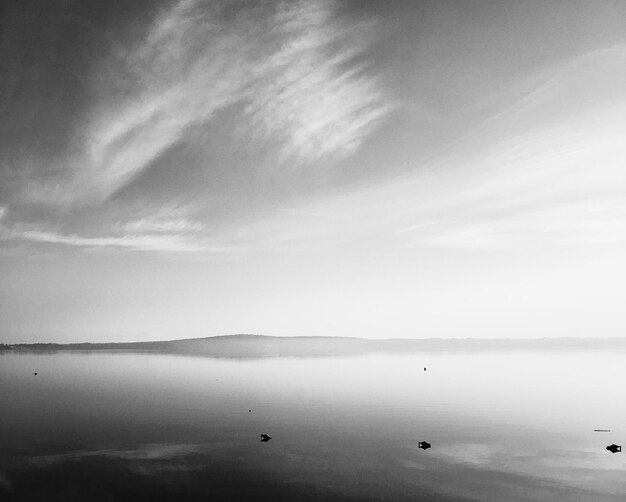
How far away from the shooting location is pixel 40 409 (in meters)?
88.0

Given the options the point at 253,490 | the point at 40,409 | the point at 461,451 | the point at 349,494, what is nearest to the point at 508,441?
the point at 461,451

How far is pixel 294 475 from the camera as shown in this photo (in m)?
48.0

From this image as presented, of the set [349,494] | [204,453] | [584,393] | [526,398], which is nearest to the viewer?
[349,494]

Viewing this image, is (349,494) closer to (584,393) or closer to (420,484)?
(420,484)

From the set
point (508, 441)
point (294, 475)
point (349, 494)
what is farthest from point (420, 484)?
point (508, 441)

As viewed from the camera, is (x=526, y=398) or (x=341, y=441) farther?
(x=526, y=398)

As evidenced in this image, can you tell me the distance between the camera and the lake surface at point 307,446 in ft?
145

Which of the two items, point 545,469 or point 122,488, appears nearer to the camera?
point 122,488

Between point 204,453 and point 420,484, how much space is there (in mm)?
25719

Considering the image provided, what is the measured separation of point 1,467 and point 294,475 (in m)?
31.4

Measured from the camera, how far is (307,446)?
198ft

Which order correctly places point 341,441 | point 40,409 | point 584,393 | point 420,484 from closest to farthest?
point 420,484
point 341,441
point 40,409
point 584,393

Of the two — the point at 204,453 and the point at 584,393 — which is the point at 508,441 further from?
the point at 584,393

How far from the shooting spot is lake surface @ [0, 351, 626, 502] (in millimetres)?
44344
